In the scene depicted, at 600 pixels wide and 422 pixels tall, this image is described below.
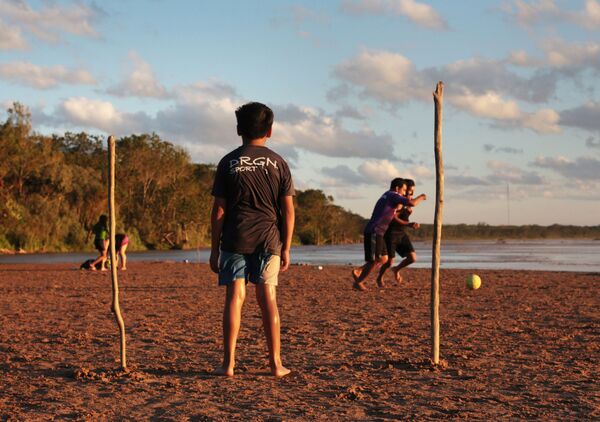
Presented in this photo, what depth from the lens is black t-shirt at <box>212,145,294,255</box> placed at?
5.80 meters

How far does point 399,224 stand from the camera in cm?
1432

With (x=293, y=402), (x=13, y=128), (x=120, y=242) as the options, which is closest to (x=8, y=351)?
(x=293, y=402)

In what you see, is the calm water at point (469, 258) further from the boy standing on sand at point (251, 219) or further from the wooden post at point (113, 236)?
the wooden post at point (113, 236)

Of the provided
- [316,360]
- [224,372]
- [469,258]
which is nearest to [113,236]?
[224,372]

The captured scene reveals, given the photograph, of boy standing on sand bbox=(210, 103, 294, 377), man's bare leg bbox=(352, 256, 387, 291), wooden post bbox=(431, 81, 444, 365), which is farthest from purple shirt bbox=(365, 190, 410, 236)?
boy standing on sand bbox=(210, 103, 294, 377)

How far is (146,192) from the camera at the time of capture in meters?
64.1

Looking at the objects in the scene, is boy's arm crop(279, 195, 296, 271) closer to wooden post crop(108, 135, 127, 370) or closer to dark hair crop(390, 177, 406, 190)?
wooden post crop(108, 135, 127, 370)

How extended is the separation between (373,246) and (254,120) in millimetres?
8255

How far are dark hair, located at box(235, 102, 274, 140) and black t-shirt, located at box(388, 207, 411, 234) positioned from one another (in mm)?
8617

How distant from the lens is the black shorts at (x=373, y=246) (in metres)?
13.8

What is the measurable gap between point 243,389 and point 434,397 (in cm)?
136

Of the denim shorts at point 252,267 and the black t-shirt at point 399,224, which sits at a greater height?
the black t-shirt at point 399,224

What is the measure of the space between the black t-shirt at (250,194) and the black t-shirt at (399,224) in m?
8.60

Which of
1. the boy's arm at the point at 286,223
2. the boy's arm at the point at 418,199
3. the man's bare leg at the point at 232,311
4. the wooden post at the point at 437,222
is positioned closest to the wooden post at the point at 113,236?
the man's bare leg at the point at 232,311
